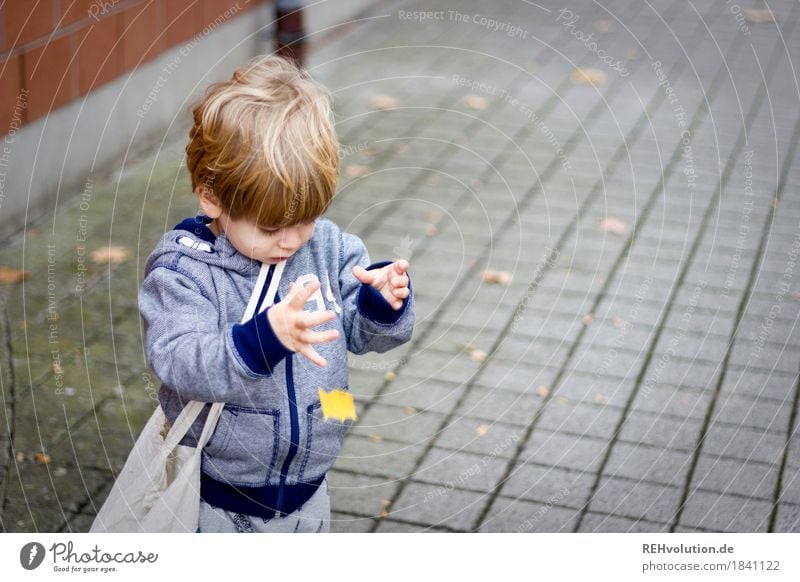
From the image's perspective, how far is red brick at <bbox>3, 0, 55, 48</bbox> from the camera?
3.71 metres

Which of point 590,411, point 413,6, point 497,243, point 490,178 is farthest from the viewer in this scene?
point 413,6

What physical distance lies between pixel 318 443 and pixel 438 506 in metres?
0.98

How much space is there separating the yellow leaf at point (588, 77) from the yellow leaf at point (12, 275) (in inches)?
125

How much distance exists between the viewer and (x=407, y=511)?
2766 mm

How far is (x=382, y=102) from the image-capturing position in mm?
5453

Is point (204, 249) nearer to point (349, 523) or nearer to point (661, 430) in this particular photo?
point (349, 523)

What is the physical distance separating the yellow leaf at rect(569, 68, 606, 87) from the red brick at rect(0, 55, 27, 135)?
2.98 m

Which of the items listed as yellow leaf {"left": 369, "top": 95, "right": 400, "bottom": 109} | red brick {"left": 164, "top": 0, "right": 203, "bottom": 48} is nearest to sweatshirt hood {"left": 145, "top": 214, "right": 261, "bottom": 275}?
red brick {"left": 164, "top": 0, "right": 203, "bottom": 48}

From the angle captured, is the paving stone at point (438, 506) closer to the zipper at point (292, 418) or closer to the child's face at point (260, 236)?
the zipper at point (292, 418)

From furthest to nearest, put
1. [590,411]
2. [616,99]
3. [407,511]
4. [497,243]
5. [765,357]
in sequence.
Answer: [616,99]
[497,243]
[765,357]
[590,411]
[407,511]

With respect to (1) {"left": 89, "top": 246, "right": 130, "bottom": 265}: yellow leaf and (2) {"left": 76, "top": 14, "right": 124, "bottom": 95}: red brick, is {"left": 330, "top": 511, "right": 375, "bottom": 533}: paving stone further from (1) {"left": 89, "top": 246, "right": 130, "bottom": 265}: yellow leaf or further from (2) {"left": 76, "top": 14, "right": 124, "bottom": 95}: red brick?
(2) {"left": 76, "top": 14, "right": 124, "bottom": 95}: red brick

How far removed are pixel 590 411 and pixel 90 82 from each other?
88.2 inches
